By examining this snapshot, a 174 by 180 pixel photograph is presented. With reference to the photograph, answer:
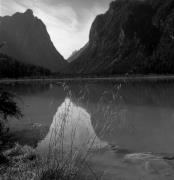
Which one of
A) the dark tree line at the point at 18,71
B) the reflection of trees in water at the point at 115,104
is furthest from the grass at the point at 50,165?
the dark tree line at the point at 18,71

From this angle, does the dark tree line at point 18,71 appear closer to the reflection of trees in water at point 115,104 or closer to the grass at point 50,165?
the reflection of trees in water at point 115,104

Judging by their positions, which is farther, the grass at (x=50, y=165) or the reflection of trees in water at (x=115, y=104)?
the reflection of trees in water at (x=115, y=104)

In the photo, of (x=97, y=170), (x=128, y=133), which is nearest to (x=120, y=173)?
(x=97, y=170)

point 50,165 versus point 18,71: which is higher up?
point 18,71

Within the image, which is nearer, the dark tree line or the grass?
the grass

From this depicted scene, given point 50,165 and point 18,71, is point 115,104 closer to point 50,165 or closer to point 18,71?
point 50,165

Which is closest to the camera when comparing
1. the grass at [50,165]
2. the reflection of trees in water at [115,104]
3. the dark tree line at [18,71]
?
the grass at [50,165]

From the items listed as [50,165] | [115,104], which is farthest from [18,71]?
[50,165]

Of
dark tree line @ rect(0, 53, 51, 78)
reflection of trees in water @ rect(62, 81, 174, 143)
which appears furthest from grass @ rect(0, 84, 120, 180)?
dark tree line @ rect(0, 53, 51, 78)

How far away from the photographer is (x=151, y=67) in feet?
515

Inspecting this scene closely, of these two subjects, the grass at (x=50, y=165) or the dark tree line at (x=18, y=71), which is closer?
the grass at (x=50, y=165)

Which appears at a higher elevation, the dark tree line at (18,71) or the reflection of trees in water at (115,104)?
the dark tree line at (18,71)

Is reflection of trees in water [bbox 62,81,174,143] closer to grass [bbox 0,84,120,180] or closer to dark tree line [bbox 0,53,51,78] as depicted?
grass [bbox 0,84,120,180]

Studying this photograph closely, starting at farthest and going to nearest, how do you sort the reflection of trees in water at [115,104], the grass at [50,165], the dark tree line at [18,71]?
the dark tree line at [18,71] → the reflection of trees in water at [115,104] → the grass at [50,165]
